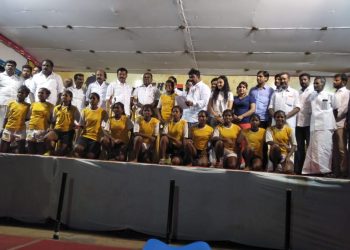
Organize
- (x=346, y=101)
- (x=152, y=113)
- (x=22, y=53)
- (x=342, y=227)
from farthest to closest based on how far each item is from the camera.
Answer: (x=22, y=53) → (x=152, y=113) → (x=346, y=101) → (x=342, y=227)

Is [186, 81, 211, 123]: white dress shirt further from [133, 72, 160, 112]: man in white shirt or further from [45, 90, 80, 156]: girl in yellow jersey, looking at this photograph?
[45, 90, 80, 156]: girl in yellow jersey

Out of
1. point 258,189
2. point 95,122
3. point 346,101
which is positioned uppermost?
point 346,101

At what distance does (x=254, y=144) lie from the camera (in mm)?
5367

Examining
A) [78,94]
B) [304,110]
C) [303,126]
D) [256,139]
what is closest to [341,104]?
[304,110]

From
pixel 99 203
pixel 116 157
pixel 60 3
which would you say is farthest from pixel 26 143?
pixel 60 3

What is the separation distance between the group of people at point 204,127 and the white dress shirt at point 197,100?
0.06 feet

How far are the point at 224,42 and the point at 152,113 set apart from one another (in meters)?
3.09

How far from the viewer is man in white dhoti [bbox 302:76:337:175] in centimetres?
522

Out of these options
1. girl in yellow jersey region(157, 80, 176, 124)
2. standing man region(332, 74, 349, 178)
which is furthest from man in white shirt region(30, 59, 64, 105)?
standing man region(332, 74, 349, 178)

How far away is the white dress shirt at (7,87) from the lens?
6.74 metres

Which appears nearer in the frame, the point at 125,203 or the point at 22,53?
the point at 125,203

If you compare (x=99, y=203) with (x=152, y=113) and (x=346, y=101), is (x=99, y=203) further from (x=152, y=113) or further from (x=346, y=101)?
(x=346, y=101)

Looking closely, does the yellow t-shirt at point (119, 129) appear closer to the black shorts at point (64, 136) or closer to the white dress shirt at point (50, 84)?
the black shorts at point (64, 136)

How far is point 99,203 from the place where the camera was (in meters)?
4.66
